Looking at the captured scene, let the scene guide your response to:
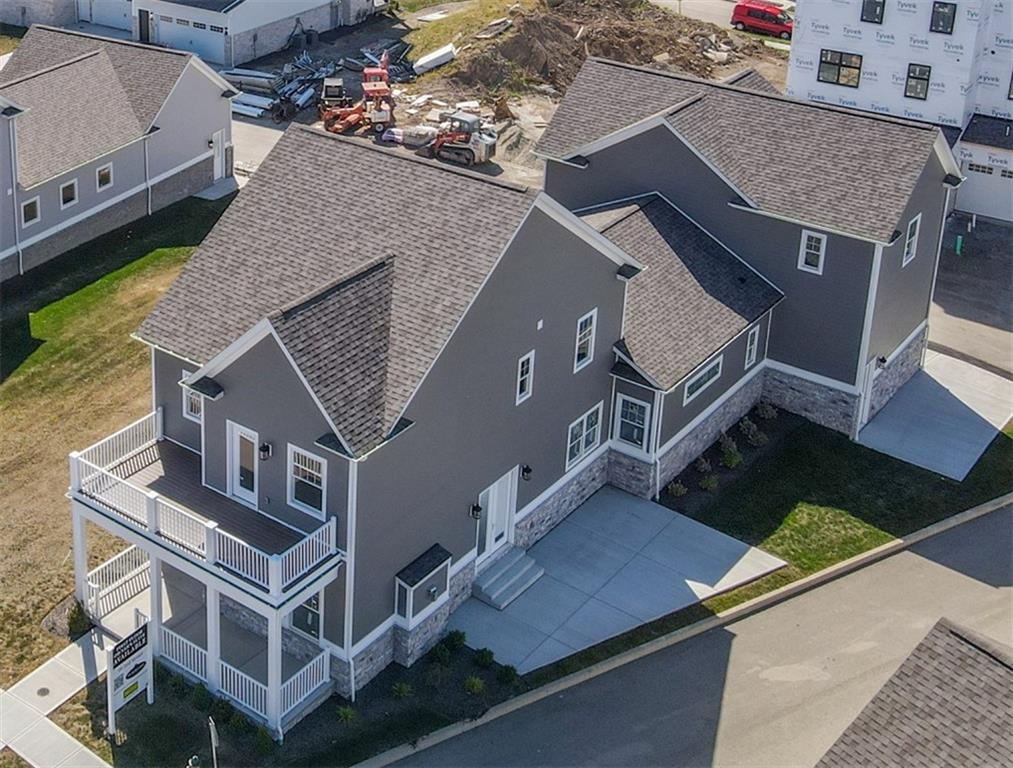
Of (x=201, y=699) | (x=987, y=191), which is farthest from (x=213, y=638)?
(x=987, y=191)

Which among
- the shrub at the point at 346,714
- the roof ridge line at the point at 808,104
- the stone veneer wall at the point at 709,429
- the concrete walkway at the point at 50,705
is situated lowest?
the concrete walkway at the point at 50,705

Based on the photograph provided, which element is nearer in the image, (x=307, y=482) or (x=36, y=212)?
(x=307, y=482)

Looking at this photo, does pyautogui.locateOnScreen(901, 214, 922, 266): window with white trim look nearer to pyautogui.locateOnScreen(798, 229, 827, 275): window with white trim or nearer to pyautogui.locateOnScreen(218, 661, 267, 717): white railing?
pyautogui.locateOnScreen(798, 229, 827, 275): window with white trim

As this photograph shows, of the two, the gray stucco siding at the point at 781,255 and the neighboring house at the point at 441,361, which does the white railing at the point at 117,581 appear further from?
the gray stucco siding at the point at 781,255

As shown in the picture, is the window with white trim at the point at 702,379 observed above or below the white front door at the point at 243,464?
below

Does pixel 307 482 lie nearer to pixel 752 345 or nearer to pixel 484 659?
Result: pixel 484 659

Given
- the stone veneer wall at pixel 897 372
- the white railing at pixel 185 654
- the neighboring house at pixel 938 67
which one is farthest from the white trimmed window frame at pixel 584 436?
the neighboring house at pixel 938 67

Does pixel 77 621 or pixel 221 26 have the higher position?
pixel 221 26
